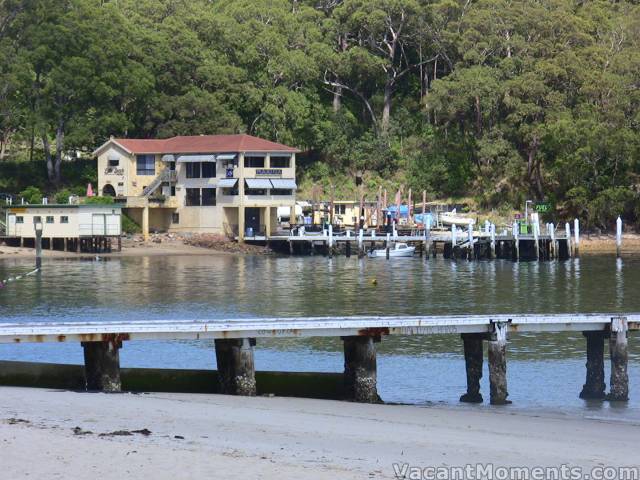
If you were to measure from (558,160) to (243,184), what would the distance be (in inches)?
900

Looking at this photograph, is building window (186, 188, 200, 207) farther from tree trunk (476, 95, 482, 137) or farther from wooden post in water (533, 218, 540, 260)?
wooden post in water (533, 218, 540, 260)

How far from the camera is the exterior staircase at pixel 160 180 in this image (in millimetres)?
93938

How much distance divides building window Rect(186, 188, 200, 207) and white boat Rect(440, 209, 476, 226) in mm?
18274

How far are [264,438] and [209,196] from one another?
71703 millimetres

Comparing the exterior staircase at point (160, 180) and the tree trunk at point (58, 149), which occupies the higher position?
the tree trunk at point (58, 149)

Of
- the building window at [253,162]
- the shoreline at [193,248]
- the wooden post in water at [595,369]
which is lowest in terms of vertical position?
the wooden post in water at [595,369]

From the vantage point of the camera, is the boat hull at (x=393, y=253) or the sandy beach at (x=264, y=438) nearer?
the sandy beach at (x=264, y=438)

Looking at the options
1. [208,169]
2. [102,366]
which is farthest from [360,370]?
[208,169]

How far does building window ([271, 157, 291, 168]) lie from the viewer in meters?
94.0

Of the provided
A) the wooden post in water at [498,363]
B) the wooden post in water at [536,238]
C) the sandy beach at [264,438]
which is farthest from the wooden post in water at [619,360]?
the wooden post in water at [536,238]

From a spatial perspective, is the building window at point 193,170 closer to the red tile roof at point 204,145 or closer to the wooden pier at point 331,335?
the red tile roof at point 204,145

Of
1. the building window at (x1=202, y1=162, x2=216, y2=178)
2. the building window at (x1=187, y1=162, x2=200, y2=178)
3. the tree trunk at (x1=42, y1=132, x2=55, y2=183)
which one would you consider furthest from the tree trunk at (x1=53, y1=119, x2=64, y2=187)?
the building window at (x1=202, y1=162, x2=216, y2=178)

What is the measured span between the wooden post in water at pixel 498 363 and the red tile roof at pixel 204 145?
199 ft

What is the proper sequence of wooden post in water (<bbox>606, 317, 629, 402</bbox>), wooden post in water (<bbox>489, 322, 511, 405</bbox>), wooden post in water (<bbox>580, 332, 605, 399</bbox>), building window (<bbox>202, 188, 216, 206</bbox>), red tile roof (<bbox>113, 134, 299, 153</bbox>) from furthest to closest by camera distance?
building window (<bbox>202, 188, 216, 206</bbox>) < red tile roof (<bbox>113, 134, 299, 153</bbox>) < wooden post in water (<bbox>580, 332, 605, 399</bbox>) < wooden post in water (<bbox>606, 317, 629, 402</bbox>) < wooden post in water (<bbox>489, 322, 511, 405</bbox>)
